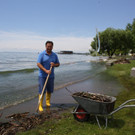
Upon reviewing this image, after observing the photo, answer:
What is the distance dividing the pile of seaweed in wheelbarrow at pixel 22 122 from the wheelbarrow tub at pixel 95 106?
42.9 inches

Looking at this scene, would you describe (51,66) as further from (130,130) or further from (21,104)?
→ (130,130)

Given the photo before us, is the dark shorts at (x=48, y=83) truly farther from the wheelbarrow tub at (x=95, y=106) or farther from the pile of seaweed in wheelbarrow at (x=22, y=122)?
the wheelbarrow tub at (x=95, y=106)

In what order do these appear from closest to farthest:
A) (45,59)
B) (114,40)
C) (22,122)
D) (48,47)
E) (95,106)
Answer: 1. (95,106)
2. (22,122)
3. (48,47)
4. (45,59)
5. (114,40)

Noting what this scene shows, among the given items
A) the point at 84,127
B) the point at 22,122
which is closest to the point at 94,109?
the point at 84,127

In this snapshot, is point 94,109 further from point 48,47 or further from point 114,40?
point 114,40

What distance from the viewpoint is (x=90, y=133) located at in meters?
3.50

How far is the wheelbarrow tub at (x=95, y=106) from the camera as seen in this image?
367cm

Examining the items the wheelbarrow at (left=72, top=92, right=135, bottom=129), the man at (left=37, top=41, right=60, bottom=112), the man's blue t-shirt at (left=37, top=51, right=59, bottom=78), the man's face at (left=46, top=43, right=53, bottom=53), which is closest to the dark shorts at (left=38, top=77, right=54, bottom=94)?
the man at (left=37, top=41, right=60, bottom=112)

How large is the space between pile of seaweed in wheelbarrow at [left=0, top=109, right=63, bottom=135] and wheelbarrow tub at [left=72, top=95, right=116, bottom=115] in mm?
1091

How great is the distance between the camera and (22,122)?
4.18 meters

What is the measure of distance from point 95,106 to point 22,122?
6.80 feet

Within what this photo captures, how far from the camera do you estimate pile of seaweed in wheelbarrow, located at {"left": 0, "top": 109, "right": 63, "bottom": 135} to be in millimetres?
3770

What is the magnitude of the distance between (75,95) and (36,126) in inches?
51.6

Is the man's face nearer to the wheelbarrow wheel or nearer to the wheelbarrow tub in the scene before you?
the wheelbarrow tub
